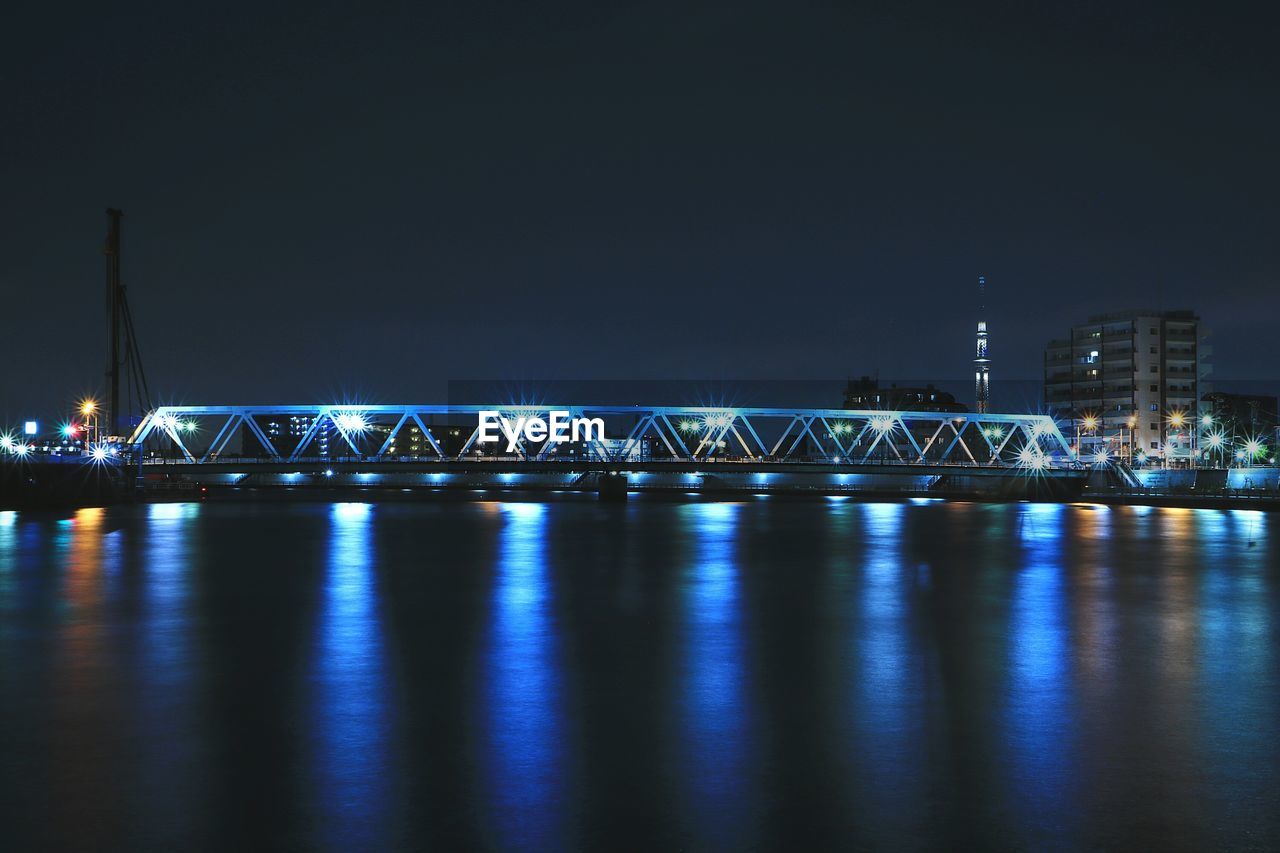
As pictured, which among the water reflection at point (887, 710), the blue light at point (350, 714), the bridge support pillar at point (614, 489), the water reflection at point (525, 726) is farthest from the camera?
the bridge support pillar at point (614, 489)

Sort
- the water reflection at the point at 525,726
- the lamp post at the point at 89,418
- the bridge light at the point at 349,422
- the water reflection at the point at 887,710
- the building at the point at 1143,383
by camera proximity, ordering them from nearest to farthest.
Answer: the water reflection at the point at 525,726, the water reflection at the point at 887,710, the lamp post at the point at 89,418, the bridge light at the point at 349,422, the building at the point at 1143,383

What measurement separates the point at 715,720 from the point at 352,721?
13.0 feet

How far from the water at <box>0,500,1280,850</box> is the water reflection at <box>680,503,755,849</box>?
49 millimetres

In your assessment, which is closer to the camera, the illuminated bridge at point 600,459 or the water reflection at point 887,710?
the water reflection at point 887,710

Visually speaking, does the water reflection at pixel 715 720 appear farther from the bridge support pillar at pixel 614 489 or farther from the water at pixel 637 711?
the bridge support pillar at pixel 614 489

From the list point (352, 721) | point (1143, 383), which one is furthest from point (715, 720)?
point (1143, 383)

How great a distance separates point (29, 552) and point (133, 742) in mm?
30860

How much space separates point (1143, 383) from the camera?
147m

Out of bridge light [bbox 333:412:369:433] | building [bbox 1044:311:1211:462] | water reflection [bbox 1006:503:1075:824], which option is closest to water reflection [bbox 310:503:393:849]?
water reflection [bbox 1006:503:1075:824]

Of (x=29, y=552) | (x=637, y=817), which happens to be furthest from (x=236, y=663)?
(x=29, y=552)

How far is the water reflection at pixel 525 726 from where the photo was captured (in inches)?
344

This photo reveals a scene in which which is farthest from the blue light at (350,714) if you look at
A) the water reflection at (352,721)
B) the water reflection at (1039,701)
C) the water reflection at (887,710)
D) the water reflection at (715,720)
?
the water reflection at (1039,701)

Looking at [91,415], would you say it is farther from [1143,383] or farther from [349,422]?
[1143,383]

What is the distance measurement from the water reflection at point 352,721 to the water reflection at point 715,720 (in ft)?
8.36
